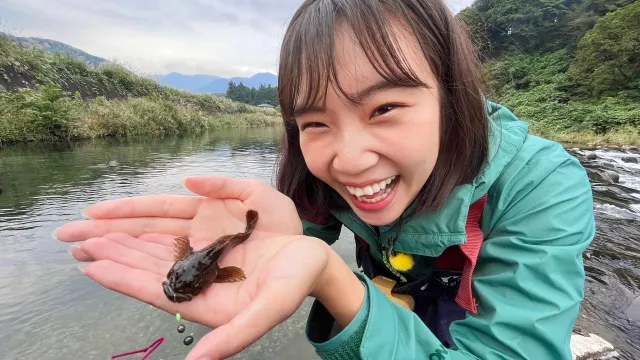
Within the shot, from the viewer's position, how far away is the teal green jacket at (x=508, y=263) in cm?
144

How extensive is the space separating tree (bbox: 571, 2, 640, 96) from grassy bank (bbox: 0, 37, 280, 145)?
1221 inches

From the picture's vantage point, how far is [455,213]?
5.83 ft

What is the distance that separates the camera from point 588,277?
4.69 meters

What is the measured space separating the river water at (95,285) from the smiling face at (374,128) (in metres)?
2.05

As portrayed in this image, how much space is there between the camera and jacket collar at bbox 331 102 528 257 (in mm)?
1776

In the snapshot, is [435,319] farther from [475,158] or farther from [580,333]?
[580,333]

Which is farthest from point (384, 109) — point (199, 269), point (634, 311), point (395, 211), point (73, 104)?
point (73, 104)

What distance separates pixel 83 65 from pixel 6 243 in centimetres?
2381

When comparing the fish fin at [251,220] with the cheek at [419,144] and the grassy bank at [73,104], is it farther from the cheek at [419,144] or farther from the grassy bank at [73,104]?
the grassy bank at [73,104]

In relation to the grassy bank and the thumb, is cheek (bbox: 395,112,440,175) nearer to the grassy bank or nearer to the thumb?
the thumb

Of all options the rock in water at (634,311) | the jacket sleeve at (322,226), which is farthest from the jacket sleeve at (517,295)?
the rock in water at (634,311)

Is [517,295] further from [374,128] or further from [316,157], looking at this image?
[316,157]

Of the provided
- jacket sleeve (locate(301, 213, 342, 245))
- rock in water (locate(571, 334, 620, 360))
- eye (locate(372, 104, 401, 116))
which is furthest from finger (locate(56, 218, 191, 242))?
rock in water (locate(571, 334, 620, 360))

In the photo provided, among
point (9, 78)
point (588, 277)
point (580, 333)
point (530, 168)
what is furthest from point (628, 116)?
point (9, 78)
